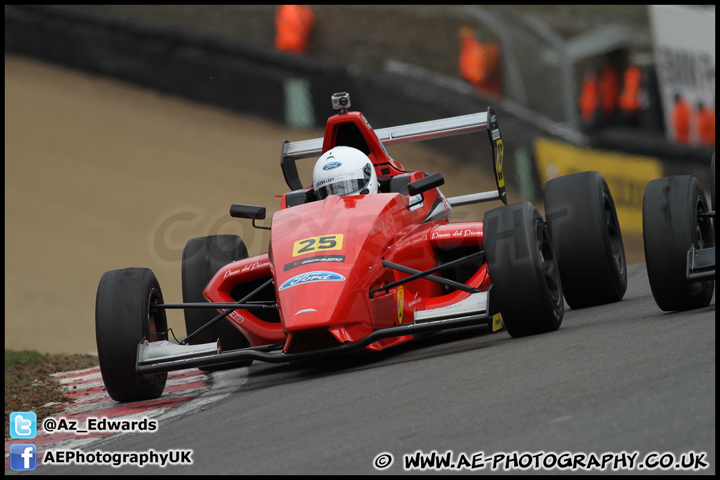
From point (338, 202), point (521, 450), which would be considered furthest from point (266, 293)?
point (521, 450)

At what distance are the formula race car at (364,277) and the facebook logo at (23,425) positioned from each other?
1.96ft

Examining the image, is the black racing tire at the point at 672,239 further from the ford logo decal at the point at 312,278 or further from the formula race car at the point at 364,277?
the ford logo decal at the point at 312,278

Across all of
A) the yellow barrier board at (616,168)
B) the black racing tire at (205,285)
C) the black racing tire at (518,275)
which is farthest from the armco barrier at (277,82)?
the black racing tire at (518,275)

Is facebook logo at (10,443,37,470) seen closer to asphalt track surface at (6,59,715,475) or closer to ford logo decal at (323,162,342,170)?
asphalt track surface at (6,59,715,475)

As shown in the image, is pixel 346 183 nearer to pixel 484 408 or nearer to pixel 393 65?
pixel 484 408

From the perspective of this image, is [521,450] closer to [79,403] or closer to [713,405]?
[713,405]

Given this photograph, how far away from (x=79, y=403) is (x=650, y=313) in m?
3.99

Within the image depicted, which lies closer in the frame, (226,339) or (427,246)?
(427,246)

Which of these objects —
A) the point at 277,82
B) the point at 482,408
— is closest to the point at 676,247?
the point at 482,408

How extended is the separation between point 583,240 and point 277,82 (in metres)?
16.3

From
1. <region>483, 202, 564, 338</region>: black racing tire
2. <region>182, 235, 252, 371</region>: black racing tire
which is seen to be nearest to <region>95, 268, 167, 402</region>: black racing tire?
<region>182, 235, 252, 371</region>: black racing tire

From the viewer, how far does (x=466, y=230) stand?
7.52 meters

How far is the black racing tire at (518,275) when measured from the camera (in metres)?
6.39

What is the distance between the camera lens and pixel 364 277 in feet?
21.7
